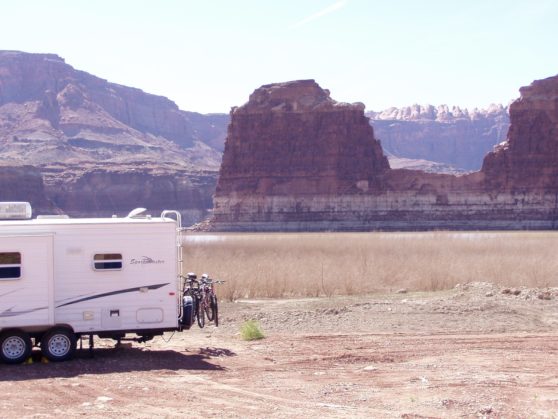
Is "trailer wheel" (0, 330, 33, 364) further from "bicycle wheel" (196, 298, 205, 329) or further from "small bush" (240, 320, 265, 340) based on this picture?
"small bush" (240, 320, 265, 340)

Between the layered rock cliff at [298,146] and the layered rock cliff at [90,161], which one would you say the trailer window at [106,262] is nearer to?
the layered rock cliff at [298,146]

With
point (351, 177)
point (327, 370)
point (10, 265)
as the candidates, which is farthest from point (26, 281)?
point (351, 177)

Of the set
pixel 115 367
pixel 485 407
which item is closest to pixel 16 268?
pixel 115 367

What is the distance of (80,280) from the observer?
13.6 metres

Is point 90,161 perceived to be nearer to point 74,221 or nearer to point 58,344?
point 74,221

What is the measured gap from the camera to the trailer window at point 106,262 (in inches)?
539

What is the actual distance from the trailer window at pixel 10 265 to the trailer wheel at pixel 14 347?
0.88m

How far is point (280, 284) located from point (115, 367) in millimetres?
11292

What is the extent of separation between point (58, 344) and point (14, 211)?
2.34m

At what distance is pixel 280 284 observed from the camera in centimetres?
2420

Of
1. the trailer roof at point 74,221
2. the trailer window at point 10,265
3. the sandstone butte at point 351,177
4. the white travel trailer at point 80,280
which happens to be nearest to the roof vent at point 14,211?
the white travel trailer at point 80,280

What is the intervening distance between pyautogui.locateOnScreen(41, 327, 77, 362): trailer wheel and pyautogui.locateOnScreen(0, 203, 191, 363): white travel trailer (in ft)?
0.05

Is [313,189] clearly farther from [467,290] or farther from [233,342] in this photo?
[233,342]

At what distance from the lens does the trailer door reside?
1316 cm
